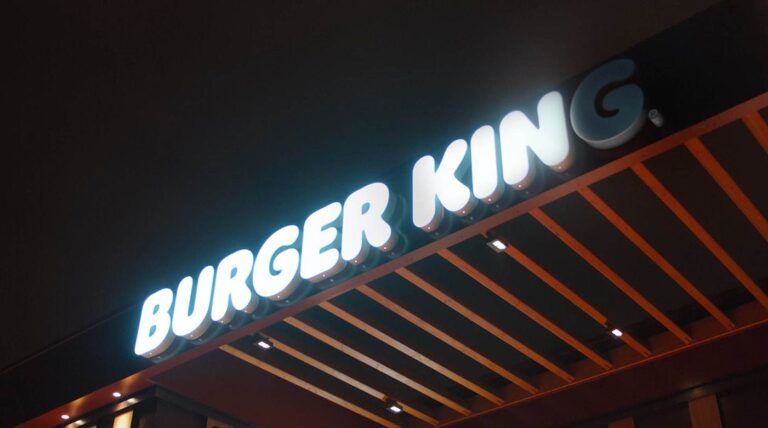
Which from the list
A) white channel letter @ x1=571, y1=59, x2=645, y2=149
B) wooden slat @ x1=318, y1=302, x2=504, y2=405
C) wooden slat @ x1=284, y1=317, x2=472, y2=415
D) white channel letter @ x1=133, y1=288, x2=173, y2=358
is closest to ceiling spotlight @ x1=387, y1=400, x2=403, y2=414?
wooden slat @ x1=284, y1=317, x2=472, y2=415

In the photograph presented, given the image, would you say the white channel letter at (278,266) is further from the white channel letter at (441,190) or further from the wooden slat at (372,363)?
the white channel letter at (441,190)

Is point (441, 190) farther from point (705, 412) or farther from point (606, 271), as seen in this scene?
point (705, 412)

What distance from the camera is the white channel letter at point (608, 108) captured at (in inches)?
157

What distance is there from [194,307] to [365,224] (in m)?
1.69

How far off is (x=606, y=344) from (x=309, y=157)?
2.59 meters

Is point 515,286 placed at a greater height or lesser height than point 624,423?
greater

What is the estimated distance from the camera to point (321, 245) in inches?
208

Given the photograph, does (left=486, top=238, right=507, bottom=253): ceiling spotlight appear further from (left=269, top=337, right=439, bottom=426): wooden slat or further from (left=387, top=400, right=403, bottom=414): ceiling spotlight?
(left=387, top=400, right=403, bottom=414): ceiling spotlight

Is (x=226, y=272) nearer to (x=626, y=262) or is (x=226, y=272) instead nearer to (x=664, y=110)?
(x=626, y=262)

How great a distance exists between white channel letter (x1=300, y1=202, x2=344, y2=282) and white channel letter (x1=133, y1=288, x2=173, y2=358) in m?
1.41

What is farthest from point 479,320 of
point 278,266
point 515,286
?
point 278,266

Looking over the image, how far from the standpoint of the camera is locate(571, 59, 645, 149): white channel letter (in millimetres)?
3996

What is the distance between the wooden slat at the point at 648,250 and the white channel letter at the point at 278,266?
78.6 inches

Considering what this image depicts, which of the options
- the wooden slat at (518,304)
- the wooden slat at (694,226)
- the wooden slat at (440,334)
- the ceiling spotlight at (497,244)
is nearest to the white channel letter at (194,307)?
the wooden slat at (440,334)
